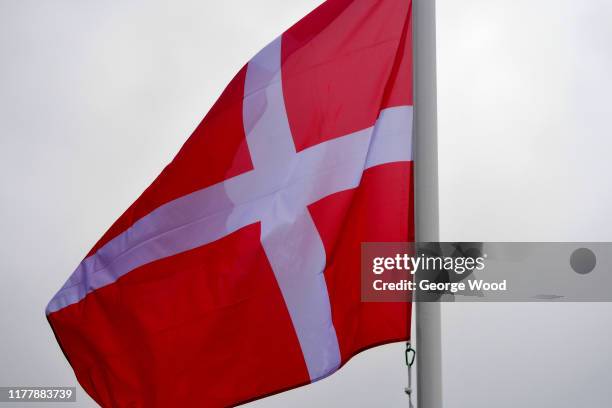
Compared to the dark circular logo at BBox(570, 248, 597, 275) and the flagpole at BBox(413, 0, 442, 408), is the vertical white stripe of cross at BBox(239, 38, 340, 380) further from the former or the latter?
the dark circular logo at BBox(570, 248, 597, 275)

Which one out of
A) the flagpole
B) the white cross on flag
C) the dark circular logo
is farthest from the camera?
the white cross on flag

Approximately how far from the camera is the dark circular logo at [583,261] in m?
6.15

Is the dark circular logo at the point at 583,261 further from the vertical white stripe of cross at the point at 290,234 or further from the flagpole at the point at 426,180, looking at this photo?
the vertical white stripe of cross at the point at 290,234

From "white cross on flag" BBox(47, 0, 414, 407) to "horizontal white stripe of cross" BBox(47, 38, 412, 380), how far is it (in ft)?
0.04

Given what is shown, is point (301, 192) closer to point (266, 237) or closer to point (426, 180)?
point (266, 237)

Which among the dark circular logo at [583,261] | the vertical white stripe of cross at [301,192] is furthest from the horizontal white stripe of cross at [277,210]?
the dark circular logo at [583,261]

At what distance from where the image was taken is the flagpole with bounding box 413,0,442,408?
17.0 ft

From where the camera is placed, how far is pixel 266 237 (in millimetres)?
6352

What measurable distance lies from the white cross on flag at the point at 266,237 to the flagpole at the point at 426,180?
0.73m

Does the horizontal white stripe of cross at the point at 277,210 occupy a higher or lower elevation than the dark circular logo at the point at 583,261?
higher

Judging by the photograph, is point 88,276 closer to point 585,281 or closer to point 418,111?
point 418,111

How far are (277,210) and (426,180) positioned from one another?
1562 mm

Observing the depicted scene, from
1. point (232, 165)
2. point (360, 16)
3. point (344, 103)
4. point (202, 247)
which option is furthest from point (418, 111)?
point (202, 247)

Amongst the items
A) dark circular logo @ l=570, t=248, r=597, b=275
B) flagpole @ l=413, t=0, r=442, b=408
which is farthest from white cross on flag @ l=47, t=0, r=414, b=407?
dark circular logo @ l=570, t=248, r=597, b=275
